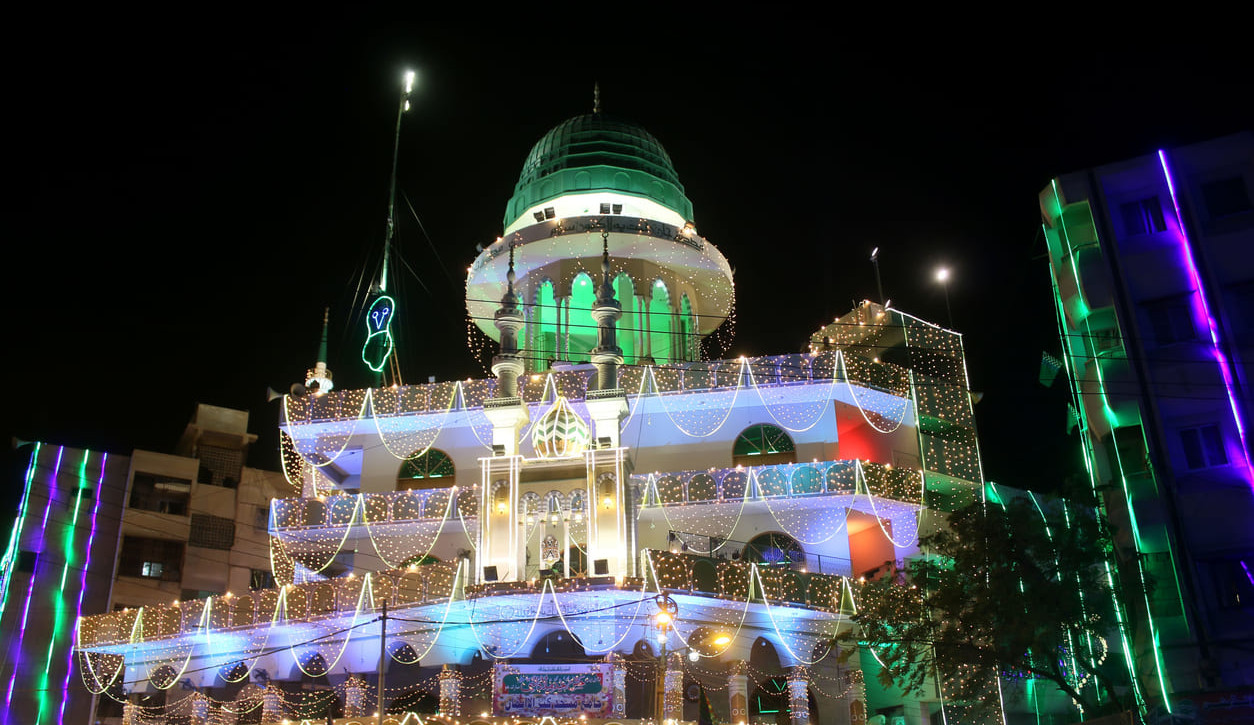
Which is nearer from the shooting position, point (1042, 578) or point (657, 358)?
point (1042, 578)

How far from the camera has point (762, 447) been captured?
33969 millimetres

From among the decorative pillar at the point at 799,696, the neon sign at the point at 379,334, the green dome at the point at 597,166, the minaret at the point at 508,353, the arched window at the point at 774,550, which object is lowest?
the decorative pillar at the point at 799,696

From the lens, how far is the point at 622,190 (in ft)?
132

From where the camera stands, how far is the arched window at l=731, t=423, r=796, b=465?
1330 inches

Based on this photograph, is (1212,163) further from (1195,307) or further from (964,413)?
(964,413)

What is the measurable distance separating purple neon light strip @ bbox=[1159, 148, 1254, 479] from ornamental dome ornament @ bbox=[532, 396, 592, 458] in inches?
650

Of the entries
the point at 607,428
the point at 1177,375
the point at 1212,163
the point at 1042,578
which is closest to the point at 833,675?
the point at 1042,578

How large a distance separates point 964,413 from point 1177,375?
7332 mm

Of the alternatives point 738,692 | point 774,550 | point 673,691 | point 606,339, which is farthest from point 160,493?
point 738,692

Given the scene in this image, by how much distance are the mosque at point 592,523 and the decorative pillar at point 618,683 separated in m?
0.06

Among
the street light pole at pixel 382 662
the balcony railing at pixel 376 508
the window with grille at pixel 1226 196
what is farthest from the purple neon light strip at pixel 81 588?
the window with grille at pixel 1226 196

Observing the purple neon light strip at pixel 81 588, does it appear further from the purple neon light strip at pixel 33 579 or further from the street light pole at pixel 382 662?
the street light pole at pixel 382 662

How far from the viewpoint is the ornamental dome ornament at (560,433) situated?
3091 centimetres

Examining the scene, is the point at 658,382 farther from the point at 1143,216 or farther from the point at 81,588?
the point at 81,588
